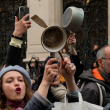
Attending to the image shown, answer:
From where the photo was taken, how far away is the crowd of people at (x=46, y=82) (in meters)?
1.83

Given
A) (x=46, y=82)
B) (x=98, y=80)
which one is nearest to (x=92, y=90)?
(x=98, y=80)

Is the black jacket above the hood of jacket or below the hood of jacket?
below

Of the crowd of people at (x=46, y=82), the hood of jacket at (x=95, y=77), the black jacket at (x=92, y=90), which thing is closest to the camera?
the crowd of people at (x=46, y=82)

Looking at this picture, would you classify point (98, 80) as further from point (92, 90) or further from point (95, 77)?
point (92, 90)

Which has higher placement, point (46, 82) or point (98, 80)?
point (46, 82)

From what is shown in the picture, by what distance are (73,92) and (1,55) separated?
11915mm

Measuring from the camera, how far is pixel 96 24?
39.3 feet

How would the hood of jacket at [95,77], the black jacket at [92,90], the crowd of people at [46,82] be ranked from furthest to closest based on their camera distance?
the hood of jacket at [95,77], the black jacket at [92,90], the crowd of people at [46,82]

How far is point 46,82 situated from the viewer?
183 centimetres

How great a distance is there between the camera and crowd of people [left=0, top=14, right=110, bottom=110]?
1.83 metres

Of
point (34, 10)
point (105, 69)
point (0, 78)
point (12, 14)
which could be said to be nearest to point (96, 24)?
point (34, 10)

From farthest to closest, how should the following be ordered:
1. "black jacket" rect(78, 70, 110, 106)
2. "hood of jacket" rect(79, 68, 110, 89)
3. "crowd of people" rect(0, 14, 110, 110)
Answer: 1. "hood of jacket" rect(79, 68, 110, 89)
2. "black jacket" rect(78, 70, 110, 106)
3. "crowd of people" rect(0, 14, 110, 110)

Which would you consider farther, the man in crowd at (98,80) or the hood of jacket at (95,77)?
the hood of jacket at (95,77)

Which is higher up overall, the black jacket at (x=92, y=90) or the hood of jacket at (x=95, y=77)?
the hood of jacket at (x=95, y=77)
